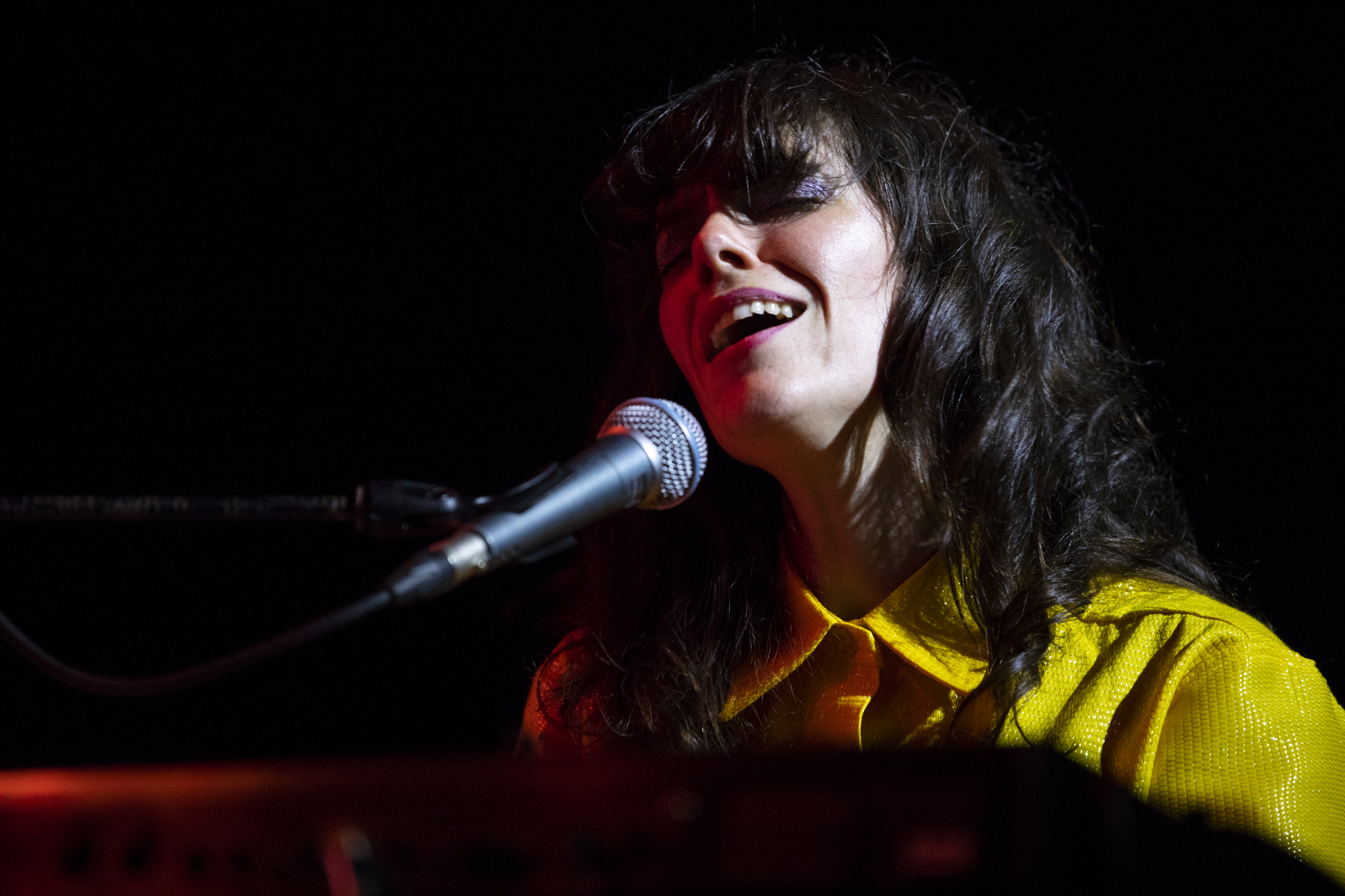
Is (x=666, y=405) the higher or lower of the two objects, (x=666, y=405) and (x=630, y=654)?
the higher

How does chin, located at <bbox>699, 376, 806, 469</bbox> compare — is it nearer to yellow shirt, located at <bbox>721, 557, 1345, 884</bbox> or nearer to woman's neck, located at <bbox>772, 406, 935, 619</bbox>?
woman's neck, located at <bbox>772, 406, 935, 619</bbox>

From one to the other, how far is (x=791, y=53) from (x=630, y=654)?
137 centimetres

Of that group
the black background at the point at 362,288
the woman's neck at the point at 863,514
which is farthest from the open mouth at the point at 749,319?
the black background at the point at 362,288

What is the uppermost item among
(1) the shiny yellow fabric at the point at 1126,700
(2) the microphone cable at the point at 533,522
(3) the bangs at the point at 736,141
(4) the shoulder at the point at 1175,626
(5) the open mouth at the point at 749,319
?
(3) the bangs at the point at 736,141

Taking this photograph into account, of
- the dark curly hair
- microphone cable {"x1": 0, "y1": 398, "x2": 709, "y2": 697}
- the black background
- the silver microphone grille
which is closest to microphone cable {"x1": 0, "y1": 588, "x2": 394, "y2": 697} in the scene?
microphone cable {"x1": 0, "y1": 398, "x2": 709, "y2": 697}

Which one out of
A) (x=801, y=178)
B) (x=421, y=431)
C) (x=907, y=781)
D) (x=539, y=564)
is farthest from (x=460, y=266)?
(x=907, y=781)

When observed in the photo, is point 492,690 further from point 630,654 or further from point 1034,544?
point 1034,544

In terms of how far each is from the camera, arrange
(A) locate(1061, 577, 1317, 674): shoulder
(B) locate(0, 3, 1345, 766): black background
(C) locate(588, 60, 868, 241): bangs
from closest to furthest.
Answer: (A) locate(1061, 577, 1317, 674): shoulder, (C) locate(588, 60, 868, 241): bangs, (B) locate(0, 3, 1345, 766): black background

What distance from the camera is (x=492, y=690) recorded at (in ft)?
8.26

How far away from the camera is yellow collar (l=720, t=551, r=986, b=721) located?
158 centimetres

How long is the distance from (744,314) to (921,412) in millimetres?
353

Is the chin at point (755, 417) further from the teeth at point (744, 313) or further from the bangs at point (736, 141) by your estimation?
the bangs at point (736, 141)

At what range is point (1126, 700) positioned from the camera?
1473 mm

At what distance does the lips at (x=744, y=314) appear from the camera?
1.72 m
